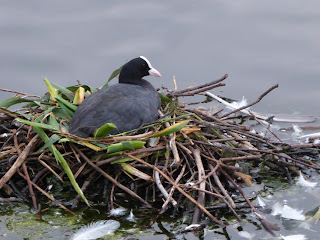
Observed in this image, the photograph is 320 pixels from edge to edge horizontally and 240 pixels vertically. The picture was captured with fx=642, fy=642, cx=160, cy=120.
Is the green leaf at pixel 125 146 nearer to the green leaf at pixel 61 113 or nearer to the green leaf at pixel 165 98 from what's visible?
the green leaf at pixel 61 113

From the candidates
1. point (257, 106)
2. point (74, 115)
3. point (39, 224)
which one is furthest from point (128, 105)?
point (257, 106)

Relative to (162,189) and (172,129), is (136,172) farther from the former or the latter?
(172,129)

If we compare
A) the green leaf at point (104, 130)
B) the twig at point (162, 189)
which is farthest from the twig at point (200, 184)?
the green leaf at point (104, 130)

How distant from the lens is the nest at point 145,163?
15.9ft

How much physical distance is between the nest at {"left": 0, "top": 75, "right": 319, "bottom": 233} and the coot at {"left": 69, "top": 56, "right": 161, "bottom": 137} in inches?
4.1

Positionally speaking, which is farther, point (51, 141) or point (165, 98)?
point (165, 98)

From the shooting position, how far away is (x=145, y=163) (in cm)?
498

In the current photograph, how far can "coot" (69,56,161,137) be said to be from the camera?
5.29m

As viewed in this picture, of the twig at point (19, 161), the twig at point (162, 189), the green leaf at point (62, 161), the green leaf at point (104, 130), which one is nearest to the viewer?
the twig at point (162, 189)

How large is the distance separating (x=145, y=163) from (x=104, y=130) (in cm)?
42

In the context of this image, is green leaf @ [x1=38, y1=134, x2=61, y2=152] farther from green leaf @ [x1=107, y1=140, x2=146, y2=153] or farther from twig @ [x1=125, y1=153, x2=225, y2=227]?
twig @ [x1=125, y1=153, x2=225, y2=227]

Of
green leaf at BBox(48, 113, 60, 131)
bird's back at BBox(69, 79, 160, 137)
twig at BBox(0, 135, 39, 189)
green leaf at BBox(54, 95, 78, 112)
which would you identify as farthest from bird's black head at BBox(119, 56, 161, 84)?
twig at BBox(0, 135, 39, 189)

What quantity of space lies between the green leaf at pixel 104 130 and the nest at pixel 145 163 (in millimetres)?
14

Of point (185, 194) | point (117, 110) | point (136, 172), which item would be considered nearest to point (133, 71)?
point (117, 110)
